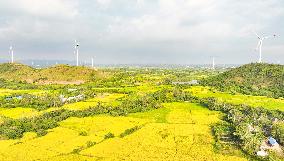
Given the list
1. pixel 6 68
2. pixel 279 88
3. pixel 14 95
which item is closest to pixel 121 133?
pixel 14 95

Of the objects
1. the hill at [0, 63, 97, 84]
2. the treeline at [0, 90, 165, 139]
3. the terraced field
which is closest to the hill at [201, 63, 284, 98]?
the treeline at [0, 90, 165, 139]

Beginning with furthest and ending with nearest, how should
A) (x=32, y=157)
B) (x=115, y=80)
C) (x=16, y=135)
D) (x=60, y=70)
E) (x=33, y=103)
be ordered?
(x=60, y=70), (x=115, y=80), (x=33, y=103), (x=16, y=135), (x=32, y=157)

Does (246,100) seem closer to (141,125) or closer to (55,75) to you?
(141,125)

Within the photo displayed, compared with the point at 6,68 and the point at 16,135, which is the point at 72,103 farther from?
the point at 6,68

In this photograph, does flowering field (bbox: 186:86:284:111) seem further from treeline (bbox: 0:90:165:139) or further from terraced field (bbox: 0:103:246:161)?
treeline (bbox: 0:90:165:139)

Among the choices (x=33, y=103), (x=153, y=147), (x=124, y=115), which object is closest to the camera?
(x=153, y=147)

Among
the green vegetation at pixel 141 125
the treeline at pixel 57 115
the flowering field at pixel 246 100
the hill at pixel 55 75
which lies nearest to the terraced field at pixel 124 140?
the green vegetation at pixel 141 125
